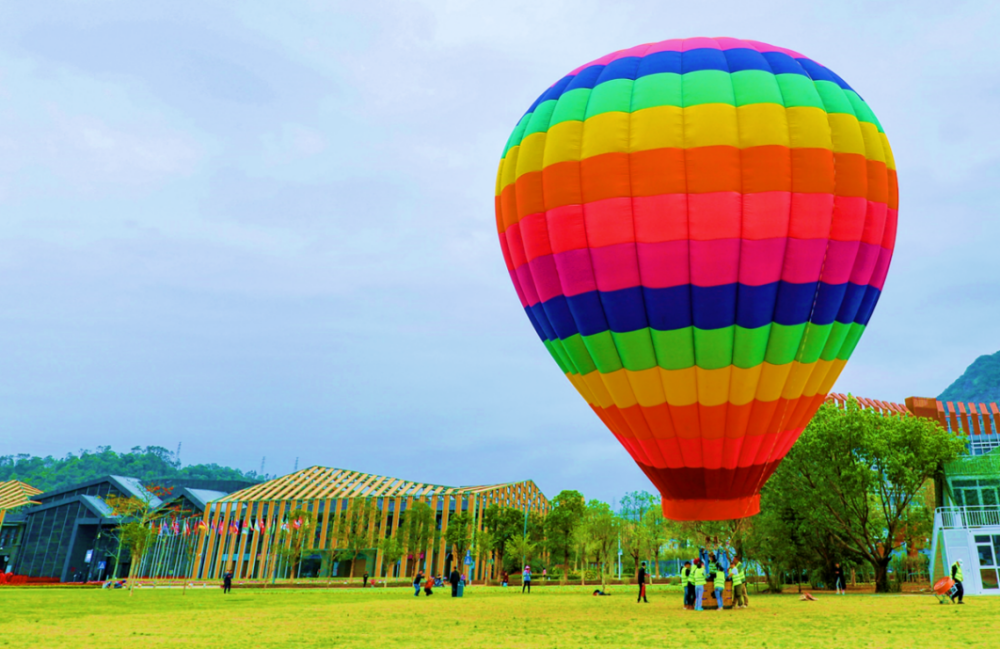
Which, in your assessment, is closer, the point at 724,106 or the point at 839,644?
the point at 839,644

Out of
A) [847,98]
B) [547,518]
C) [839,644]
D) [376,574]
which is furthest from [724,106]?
[376,574]

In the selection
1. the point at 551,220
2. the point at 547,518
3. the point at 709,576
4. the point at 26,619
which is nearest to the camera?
the point at 551,220

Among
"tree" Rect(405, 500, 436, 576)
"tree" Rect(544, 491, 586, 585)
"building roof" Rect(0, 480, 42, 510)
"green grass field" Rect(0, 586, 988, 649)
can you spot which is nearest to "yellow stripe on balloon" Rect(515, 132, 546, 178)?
"green grass field" Rect(0, 586, 988, 649)

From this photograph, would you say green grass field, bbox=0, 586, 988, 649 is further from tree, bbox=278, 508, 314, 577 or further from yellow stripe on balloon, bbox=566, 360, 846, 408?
tree, bbox=278, 508, 314, 577

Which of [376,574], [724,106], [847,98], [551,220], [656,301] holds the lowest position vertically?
[376,574]

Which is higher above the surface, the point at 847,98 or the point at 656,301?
the point at 847,98

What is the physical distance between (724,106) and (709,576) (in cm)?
1370

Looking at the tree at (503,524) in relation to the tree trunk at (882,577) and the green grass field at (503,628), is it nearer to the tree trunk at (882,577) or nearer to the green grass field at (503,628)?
the tree trunk at (882,577)

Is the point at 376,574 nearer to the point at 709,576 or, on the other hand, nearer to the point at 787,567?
the point at 787,567

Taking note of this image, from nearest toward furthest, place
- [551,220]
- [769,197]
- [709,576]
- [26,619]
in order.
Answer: [769,197]
[551,220]
[26,619]
[709,576]

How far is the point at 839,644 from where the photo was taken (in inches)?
431

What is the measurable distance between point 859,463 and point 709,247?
2412 centimetres

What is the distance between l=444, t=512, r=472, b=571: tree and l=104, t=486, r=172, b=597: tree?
80.6ft

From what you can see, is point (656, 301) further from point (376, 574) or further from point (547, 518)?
point (376, 574)
